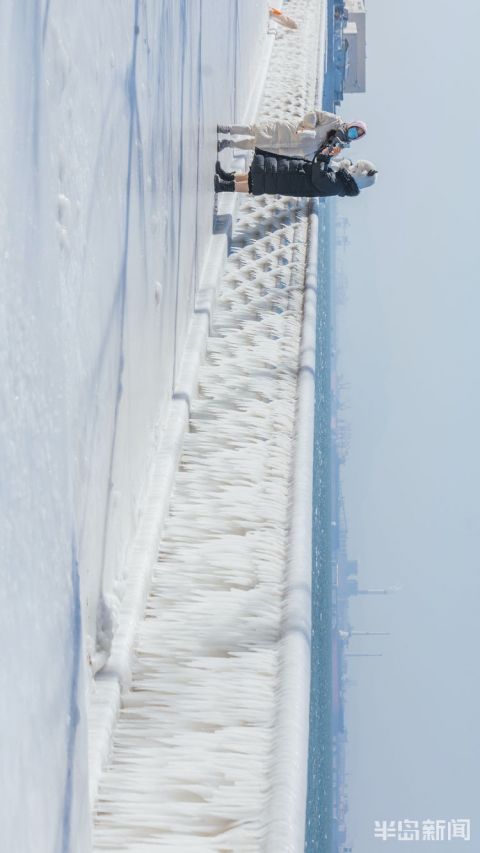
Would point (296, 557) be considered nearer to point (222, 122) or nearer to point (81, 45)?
point (81, 45)

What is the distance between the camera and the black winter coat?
4.11m

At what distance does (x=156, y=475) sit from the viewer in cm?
229

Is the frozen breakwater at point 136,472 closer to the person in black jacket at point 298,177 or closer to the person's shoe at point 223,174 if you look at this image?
the person's shoe at point 223,174

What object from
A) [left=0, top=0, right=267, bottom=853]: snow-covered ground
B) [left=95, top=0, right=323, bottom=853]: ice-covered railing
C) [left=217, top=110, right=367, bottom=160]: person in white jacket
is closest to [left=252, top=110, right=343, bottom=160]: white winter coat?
[left=217, top=110, right=367, bottom=160]: person in white jacket

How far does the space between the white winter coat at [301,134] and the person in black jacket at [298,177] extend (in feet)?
0.21

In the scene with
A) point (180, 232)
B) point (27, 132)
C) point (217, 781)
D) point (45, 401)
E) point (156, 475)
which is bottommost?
point (217, 781)

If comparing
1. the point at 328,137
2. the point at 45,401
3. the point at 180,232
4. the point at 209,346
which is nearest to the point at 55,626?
the point at 45,401

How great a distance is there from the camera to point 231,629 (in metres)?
1.97

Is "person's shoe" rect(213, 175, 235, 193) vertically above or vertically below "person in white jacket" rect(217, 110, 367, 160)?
below

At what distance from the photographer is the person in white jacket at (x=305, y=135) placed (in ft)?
13.9

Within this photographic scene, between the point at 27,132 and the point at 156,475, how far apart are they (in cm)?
146

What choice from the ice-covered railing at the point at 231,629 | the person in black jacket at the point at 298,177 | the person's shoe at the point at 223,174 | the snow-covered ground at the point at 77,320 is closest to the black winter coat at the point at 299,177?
the person in black jacket at the point at 298,177

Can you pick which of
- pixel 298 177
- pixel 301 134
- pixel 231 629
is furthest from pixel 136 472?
pixel 301 134

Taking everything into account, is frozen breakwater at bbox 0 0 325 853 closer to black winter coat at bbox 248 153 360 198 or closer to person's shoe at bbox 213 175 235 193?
person's shoe at bbox 213 175 235 193
